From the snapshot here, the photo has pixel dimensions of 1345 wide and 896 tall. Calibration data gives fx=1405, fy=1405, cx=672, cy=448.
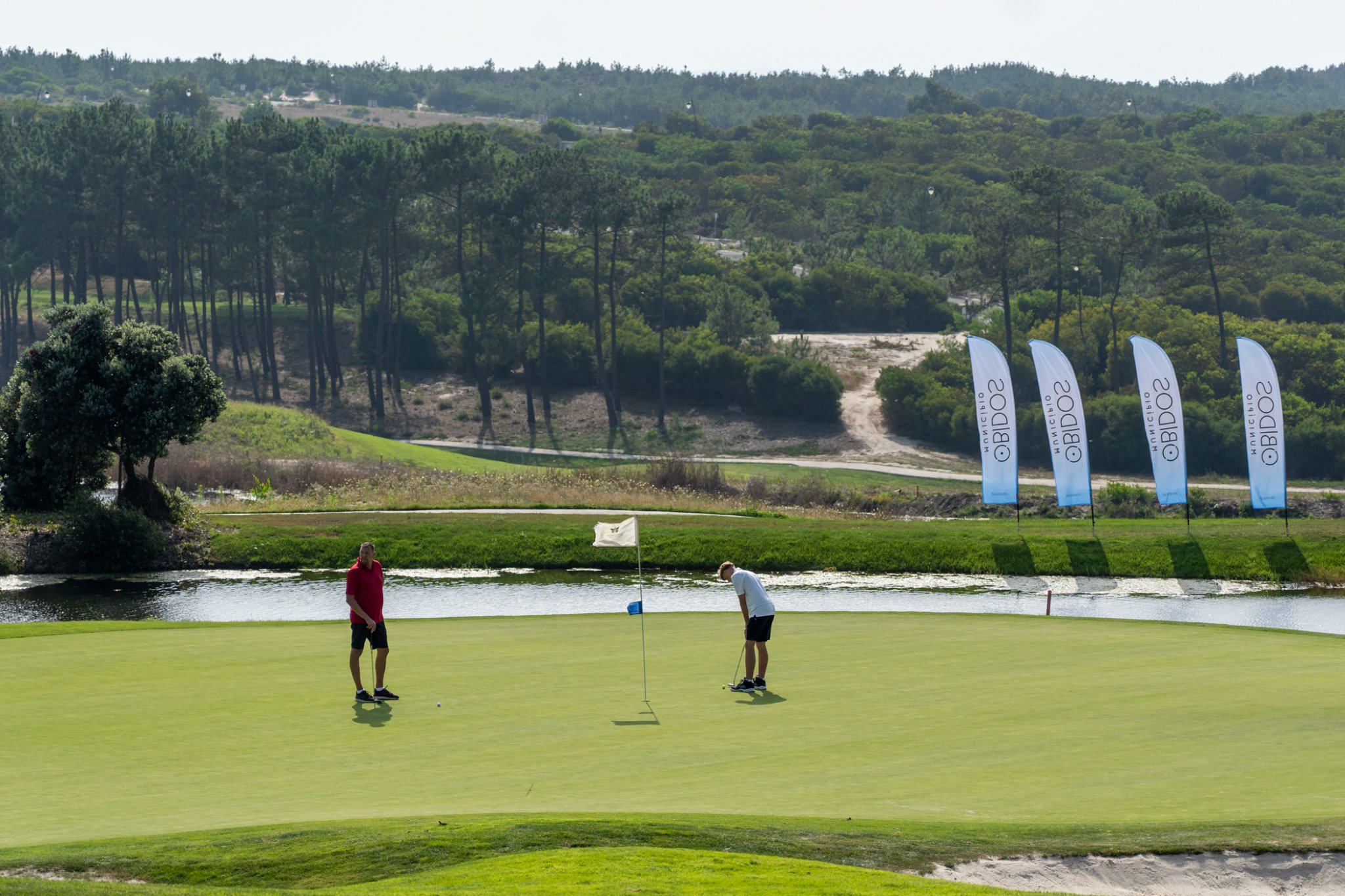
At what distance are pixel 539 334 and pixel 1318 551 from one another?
7628 cm

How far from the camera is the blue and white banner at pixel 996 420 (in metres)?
46.6

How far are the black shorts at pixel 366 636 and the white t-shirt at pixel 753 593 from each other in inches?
182

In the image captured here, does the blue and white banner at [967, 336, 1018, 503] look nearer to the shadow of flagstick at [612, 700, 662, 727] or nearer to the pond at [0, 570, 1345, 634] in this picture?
the pond at [0, 570, 1345, 634]

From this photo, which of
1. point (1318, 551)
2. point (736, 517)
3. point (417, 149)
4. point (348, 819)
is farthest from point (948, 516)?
point (417, 149)

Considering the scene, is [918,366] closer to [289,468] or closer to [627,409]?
[627,409]

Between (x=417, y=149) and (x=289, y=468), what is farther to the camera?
(x=417, y=149)

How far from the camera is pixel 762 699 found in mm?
18219

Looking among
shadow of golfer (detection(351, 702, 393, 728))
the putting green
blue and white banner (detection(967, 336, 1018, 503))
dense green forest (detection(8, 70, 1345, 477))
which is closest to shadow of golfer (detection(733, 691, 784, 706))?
the putting green

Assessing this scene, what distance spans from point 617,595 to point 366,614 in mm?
19942

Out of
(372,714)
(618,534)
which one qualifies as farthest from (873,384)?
(372,714)

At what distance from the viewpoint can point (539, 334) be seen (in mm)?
111062

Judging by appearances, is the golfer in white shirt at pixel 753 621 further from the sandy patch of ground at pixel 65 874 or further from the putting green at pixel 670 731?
the sandy patch of ground at pixel 65 874

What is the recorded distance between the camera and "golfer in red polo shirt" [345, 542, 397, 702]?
59.6 ft

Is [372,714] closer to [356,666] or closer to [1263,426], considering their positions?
[356,666]
